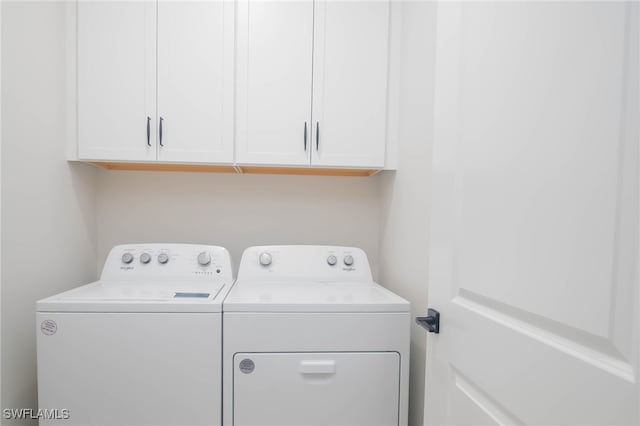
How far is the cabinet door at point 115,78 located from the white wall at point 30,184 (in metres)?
0.10

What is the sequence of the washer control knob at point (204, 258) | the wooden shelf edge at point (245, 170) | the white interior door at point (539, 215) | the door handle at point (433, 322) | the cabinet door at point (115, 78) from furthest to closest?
1. the wooden shelf edge at point (245, 170)
2. the washer control knob at point (204, 258)
3. the cabinet door at point (115, 78)
4. the door handle at point (433, 322)
5. the white interior door at point (539, 215)

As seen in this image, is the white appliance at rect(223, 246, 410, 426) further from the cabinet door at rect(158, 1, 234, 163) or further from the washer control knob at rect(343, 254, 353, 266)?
the cabinet door at rect(158, 1, 234, 163)

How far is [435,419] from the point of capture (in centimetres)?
86

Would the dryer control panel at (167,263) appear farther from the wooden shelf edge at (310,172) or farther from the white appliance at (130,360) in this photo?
the wooden shelf edge at (310,172)

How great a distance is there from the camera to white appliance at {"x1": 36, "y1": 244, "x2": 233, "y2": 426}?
102 cm

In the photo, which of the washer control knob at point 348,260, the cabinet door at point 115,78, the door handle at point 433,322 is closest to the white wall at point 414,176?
the washer control knob at point 348,260

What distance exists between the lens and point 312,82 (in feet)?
4.63

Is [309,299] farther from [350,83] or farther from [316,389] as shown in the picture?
[350,83]

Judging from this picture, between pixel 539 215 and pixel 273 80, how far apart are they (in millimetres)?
1212

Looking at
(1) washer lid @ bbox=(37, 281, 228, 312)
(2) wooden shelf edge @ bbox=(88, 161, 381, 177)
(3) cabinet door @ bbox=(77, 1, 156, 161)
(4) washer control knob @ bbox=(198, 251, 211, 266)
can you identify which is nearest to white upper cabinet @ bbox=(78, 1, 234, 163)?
(3) cabinet door @ bbox=(77, 1, 156, 161)

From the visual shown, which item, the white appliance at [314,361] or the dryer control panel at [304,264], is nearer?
the white appliance at [314,361]

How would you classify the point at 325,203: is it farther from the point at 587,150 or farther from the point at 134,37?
the point at 587,150

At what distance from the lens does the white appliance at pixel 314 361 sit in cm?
106

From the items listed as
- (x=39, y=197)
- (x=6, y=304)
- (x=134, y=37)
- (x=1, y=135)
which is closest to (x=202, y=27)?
(x=134, y=37)
